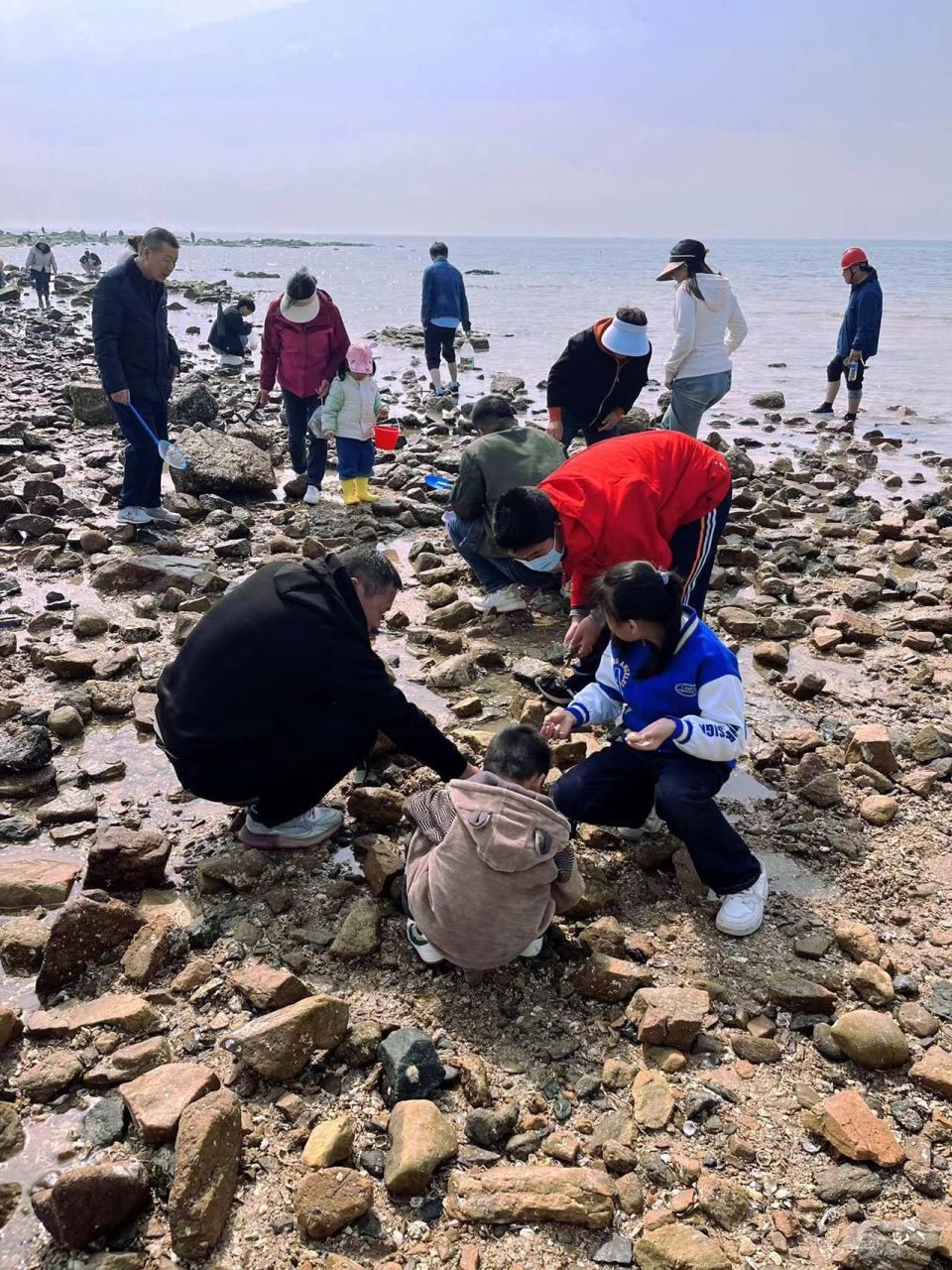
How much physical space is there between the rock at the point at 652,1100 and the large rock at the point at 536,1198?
0.80ft

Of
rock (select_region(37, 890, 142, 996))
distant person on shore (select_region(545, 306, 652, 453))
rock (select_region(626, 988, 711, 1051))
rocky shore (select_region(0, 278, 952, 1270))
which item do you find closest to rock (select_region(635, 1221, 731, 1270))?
rocky shore (select_region(0, 278, 952, 1270))

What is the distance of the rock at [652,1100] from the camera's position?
2.32m

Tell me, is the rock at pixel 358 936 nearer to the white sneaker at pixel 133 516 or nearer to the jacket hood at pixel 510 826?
the jacket hood at pixel 510 826

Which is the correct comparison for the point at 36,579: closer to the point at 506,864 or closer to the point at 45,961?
the point at 45,961

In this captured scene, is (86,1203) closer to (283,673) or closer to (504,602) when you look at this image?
(283,673)

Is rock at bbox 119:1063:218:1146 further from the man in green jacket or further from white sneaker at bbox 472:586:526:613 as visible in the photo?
white sneaker at bbox 472:586:526:613

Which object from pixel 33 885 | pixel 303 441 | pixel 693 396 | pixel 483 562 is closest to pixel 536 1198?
pixel 33 885

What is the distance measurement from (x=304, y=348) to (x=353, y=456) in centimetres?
107

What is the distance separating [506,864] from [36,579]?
15.2 feet

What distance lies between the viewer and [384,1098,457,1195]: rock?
2.10 metres

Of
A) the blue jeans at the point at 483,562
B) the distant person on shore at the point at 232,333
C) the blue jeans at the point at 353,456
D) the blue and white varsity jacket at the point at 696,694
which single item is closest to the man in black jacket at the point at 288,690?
the blue and white varsity jacket at the point at 696,694

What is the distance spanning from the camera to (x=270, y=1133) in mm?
2264

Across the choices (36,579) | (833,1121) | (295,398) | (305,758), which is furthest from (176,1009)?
(295,398)

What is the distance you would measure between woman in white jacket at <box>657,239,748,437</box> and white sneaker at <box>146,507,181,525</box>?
404 cm
